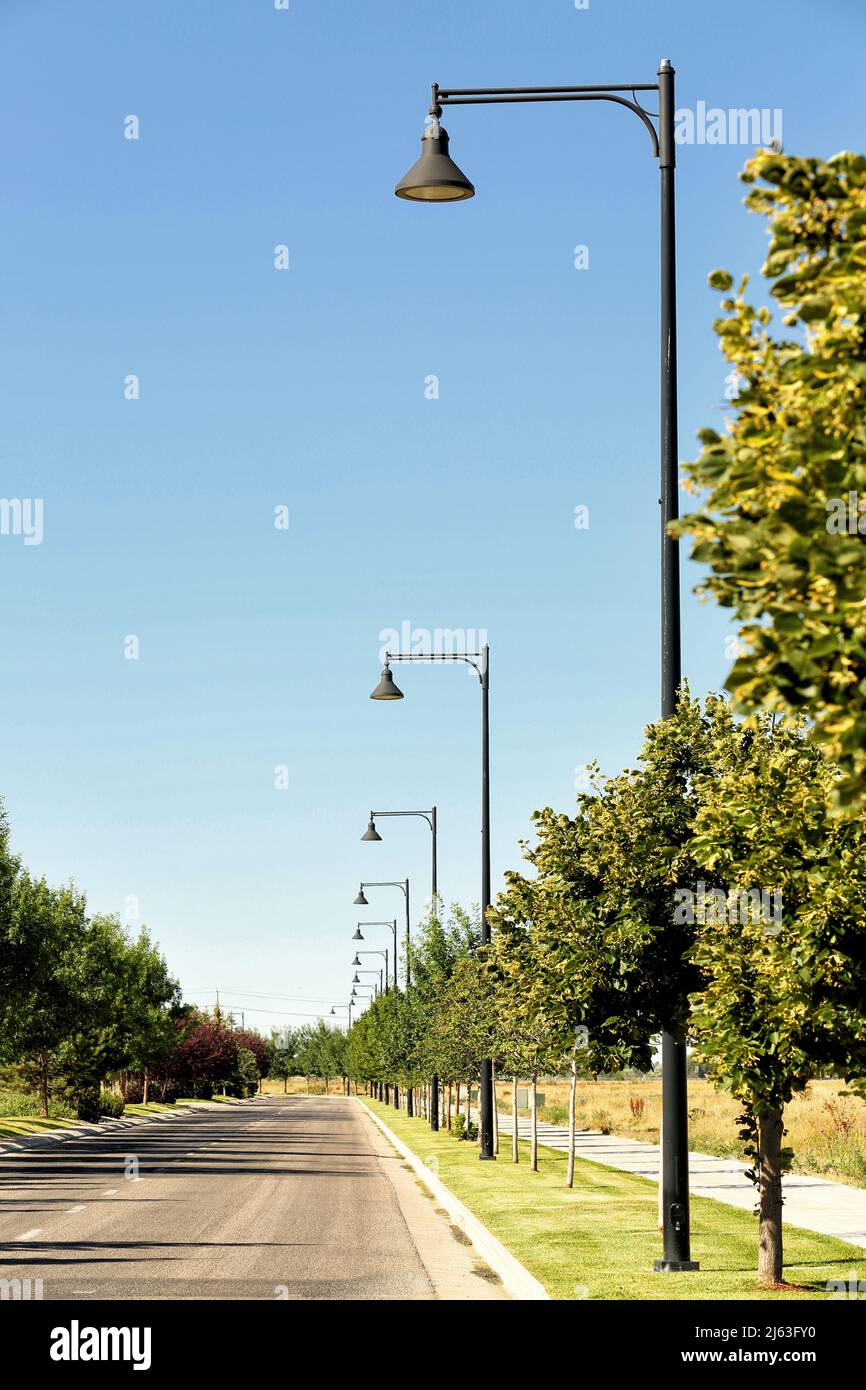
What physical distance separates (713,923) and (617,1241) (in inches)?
268

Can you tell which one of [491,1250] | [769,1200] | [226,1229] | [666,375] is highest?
[666,375]

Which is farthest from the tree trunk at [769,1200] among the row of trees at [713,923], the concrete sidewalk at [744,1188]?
the concrete sidewalk at [744,1188]

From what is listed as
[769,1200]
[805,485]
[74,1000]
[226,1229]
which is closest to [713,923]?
[769,1200]

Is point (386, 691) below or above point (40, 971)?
above

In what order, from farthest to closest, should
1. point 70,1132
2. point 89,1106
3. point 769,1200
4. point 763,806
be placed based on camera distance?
point 89,1106 → point 70,1132 → point 769,1200 → point 763,806

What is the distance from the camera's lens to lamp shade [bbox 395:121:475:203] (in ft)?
43.2

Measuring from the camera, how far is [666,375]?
50.1 feet

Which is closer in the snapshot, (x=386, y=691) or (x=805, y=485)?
(x=805, y=485)

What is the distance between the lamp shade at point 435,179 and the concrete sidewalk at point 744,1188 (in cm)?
1203

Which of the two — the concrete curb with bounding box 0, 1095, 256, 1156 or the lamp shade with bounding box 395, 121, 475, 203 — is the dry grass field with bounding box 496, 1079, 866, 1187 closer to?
the lamp shade with bounding box 395, 121, 475, 203

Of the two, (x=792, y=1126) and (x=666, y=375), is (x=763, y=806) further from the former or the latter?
(x=792, y=1126)

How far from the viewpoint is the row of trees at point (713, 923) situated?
10477 millimetres
